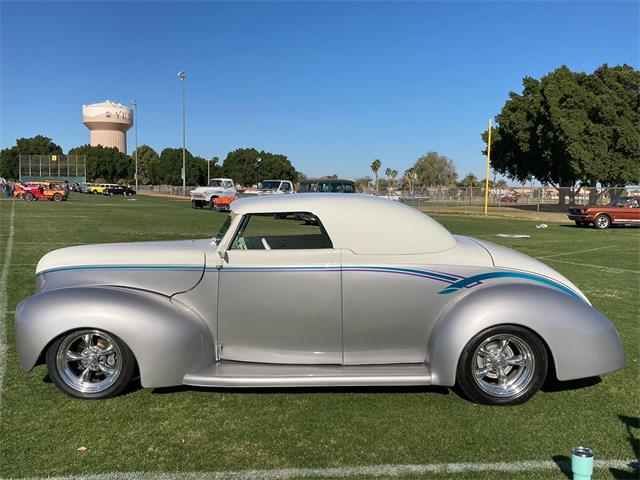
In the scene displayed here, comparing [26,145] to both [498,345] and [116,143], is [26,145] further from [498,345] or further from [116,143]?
[498,345]

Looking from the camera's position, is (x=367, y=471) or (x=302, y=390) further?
(x=302, y=390)

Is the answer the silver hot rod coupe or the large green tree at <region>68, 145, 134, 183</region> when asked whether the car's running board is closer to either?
the silver hot rod coupe

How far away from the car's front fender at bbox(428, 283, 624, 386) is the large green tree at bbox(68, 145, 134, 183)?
125153mm

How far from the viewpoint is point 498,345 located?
406 cm

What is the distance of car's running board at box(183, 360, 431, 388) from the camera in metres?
3.84

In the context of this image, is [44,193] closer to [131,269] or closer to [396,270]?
[131,269]

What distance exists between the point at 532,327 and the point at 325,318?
1.52 metres

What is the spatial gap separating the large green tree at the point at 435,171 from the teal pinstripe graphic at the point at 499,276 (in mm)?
113346

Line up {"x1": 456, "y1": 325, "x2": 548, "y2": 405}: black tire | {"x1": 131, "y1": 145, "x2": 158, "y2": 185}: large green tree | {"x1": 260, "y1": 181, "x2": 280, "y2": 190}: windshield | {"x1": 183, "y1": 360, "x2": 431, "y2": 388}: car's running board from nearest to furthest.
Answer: {"x1": 183, "y1": 360, "x2": 431, "y2": 388}: car's running board, {"x1": 456, "y1": 325, "x2": 548, "y2": 405}: black tire, {"x1": 260, "y1": 181, "x2": 280, "y2": 190}: windshield, {"x1": 131, "y1": 145, "x2": 158, "y2": 185}: large green tree

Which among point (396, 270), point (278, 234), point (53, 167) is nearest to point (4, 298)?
point (278, 234)

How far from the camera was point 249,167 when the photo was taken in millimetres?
120688

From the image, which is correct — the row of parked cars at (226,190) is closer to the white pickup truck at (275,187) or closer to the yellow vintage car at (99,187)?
the white pickup truck at (275,187)

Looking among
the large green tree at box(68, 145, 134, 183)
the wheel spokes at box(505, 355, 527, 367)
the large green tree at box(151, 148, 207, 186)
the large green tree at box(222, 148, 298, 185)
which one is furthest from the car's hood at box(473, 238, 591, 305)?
the large green tree at box(68, 145, 134, 183)

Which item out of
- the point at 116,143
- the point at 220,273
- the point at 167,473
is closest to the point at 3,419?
the point at 167,473
